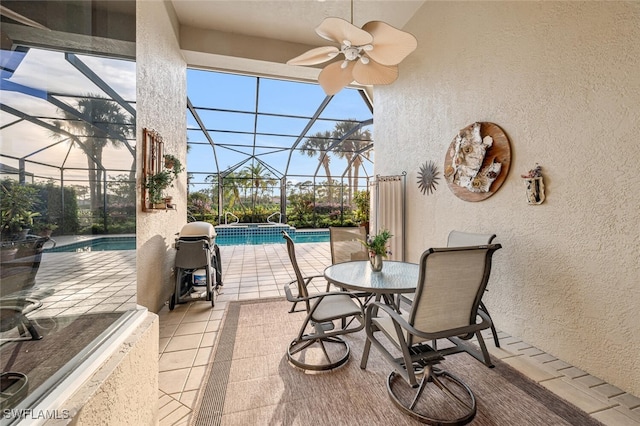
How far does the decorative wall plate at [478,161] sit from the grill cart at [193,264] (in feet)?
10.6

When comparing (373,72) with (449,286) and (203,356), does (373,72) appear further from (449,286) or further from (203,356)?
(203,356)

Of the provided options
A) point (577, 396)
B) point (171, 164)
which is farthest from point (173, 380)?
point (577, 396)

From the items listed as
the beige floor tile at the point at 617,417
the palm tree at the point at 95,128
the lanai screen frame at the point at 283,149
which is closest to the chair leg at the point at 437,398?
the beige floor tile at the point at 617,417

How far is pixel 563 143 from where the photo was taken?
7.11ft

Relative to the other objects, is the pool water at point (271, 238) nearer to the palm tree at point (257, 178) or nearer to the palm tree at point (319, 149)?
the palm tree at point (257, 178)

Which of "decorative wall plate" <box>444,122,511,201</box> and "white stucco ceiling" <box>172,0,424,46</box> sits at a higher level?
"white stucco ceiling" <box>172,0,424,46</box>

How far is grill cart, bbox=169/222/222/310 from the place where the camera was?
10.8ft

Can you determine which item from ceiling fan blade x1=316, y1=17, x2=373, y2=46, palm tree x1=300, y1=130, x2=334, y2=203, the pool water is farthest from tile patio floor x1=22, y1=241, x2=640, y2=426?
palm tree x1=300, y1=130, x2=334, y2=203

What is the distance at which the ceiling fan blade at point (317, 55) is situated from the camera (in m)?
2.41

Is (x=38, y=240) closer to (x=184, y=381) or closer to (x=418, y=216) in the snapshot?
(x=184, y=381)

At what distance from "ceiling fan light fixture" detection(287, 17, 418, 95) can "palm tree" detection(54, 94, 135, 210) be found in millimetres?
1575

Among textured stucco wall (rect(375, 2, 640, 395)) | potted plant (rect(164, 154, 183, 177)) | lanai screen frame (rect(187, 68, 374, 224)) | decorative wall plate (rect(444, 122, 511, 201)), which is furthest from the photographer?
lanai screen frame (rect(187, 68, 374, 224))

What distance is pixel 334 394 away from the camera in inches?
71.1

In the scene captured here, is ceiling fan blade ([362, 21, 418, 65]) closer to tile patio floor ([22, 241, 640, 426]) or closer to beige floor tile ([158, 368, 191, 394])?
tile patio floor ([22, 241, 640, 426])
